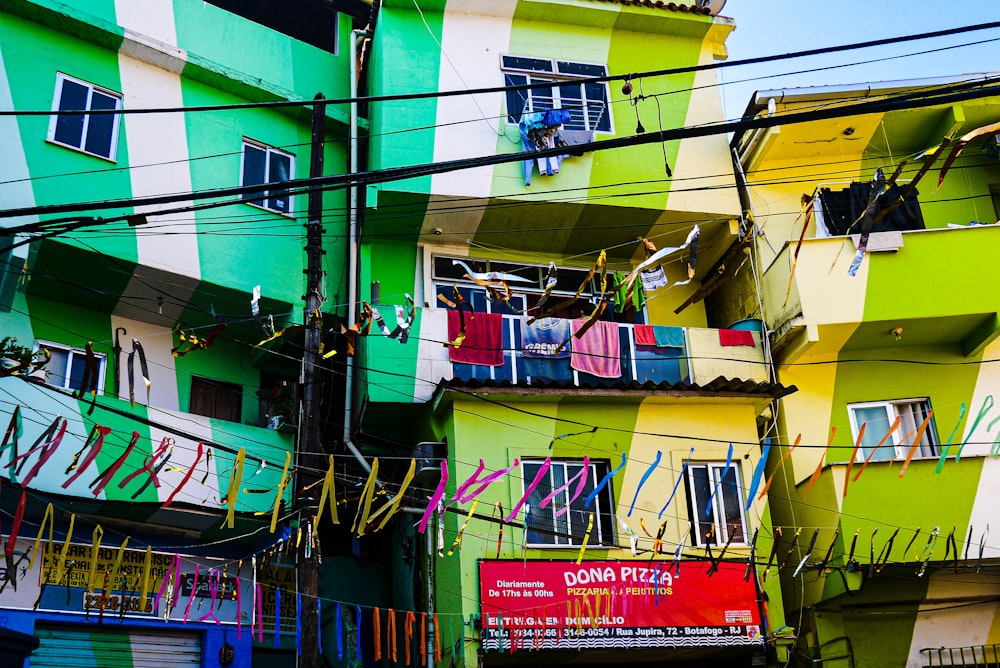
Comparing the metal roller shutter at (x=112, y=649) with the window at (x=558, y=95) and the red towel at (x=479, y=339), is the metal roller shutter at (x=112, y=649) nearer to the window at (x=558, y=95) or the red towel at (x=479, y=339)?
the red towel at (x=479, y=339)

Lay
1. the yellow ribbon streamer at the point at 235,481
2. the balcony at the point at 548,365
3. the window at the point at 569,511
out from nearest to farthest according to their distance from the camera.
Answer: the yellow ribbon streamer at the point at 235,481
the window at the point at 569,511
the balcony at the point at 548,365

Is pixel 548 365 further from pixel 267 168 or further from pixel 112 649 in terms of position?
pixel 112 649

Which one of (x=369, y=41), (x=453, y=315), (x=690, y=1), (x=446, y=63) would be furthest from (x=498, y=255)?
(x=690, y=1)

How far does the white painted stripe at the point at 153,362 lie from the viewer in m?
16.3

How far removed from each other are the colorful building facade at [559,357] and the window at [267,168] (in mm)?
1767

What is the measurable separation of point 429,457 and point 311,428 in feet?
8.41

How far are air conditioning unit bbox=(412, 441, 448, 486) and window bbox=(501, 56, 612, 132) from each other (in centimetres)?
691

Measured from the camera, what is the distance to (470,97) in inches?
733

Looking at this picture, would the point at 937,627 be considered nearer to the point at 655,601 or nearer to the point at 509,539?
the point at 655,601

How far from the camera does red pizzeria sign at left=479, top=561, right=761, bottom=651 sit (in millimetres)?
14219

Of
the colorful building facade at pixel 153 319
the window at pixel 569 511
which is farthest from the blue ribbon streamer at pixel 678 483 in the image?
the colorful building facade at pixel 153 319

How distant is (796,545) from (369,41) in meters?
12.8

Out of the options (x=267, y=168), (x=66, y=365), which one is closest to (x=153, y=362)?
(x=66, y=365)

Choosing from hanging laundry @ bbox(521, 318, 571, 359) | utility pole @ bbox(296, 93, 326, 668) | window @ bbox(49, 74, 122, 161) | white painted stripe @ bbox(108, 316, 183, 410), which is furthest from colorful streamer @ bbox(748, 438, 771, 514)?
window @ bbox(49, 74, 122, 161)
